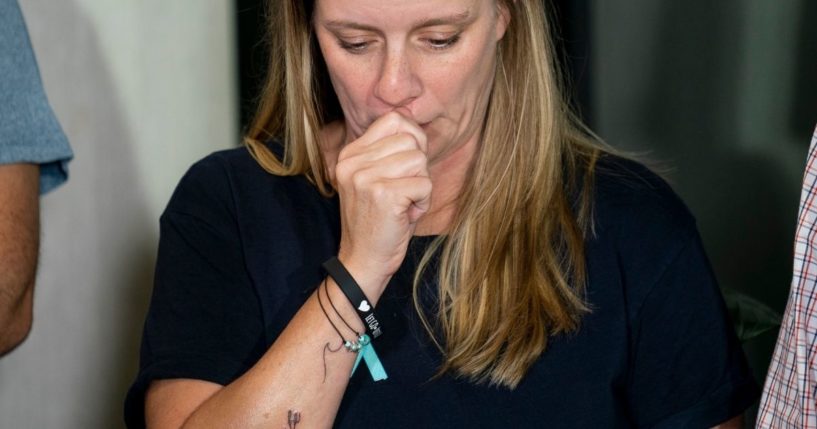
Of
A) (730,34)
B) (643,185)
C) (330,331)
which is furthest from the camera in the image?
(730,34)

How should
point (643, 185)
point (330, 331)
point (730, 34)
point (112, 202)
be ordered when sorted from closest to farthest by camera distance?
point (330, 331) → point (643, 185) → point (730, 34) → point (112, 202)

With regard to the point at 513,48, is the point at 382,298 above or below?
below

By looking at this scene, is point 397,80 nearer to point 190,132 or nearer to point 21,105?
point 21,105

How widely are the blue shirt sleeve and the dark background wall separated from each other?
0.39 m

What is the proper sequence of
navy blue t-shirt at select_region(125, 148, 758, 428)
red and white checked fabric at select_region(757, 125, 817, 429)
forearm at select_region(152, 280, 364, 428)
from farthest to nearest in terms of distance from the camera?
navy blue t-shirt at select_region(125, 148, 758, 428)
forearm at select_region(152, 280, 364, 428)
red and white checked fabric at select_region(757, 125, 817, 429)

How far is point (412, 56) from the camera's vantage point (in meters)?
1.63

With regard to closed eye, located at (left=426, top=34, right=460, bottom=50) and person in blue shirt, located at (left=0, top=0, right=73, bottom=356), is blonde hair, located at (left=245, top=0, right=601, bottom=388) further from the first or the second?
person in blue shirt, located at (left=0, top=0, right=73, bottom=356)

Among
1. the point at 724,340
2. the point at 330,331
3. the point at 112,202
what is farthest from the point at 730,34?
the point at 112,202

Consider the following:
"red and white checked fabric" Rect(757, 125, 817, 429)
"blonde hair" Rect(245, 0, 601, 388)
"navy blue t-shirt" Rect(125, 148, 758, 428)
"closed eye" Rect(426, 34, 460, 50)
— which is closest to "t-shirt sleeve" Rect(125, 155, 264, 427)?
"navy blue t-shirt" Rect(125, 148, 758, 428)

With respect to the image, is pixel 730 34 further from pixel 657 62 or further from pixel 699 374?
pixel 699 374

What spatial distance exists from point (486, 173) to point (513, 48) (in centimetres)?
18

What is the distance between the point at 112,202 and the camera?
250 centimetres

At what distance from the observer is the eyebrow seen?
1.61 meters

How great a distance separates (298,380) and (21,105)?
646mm
